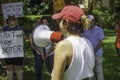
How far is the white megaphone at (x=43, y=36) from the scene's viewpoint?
3309 mm

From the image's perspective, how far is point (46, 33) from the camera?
3.33m

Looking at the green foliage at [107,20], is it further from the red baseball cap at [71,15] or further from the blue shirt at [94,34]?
the red baseball cap at [71,15]

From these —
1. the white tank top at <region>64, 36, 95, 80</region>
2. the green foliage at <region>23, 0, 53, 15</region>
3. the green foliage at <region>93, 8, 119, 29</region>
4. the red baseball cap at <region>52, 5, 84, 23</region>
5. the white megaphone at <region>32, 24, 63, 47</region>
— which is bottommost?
the green foliage at <region>93, 8, 119, 29</region>

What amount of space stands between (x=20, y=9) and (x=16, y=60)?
2.80 meters

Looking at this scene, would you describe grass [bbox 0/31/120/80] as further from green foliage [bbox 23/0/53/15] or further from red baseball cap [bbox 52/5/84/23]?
green foliage [bbox 23/0/53/15]

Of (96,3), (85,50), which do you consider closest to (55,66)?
(85,50)

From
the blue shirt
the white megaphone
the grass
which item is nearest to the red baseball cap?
the white megaphone

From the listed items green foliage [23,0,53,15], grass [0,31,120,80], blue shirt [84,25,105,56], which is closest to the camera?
blue shirt [84,25,105,56]

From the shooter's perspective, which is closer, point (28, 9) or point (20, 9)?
point (20, 9)

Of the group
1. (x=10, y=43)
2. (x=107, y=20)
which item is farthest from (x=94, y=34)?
(x=107, y=20)

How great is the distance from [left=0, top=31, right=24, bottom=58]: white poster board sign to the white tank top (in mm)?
5661

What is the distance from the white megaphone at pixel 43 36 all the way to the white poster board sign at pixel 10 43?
5.65 metres

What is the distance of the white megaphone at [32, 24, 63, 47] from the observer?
3.31 meters

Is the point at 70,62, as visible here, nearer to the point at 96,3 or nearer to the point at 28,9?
the point at 28,9
